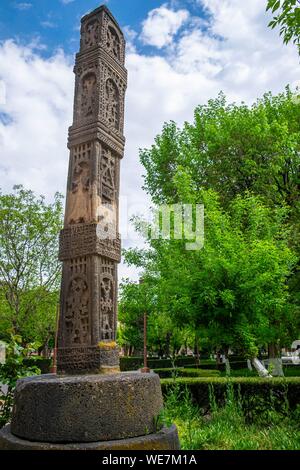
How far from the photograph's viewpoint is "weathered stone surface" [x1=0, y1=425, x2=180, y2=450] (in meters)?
3.26

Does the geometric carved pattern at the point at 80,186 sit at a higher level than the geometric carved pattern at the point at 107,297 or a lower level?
Result: higher

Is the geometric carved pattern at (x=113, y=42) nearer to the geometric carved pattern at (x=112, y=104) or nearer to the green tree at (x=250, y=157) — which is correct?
the geometric carved pattern at (x=112, y=104)

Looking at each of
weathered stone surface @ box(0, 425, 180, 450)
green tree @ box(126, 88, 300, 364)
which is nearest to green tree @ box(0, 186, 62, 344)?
green tree @ box(126, 88, 300, 364)

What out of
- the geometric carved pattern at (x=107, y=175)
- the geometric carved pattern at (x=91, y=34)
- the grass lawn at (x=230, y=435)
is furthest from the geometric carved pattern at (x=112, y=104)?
the grass lawn at (x=230, y=435)

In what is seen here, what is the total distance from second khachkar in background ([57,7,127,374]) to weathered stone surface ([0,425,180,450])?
0.98m

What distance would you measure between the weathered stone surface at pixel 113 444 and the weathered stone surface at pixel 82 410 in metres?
0.05

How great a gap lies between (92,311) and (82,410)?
1293 mm

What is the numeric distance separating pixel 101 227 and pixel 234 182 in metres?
14.1

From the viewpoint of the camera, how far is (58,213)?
22578mm

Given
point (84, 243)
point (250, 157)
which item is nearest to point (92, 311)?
point (84, 243)

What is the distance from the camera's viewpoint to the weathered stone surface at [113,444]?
10.7 feet

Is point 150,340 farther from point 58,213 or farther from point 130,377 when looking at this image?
point 130,377

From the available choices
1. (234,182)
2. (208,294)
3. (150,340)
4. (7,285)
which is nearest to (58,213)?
(7,285)

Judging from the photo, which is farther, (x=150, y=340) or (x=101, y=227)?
(x=150, y=340)
